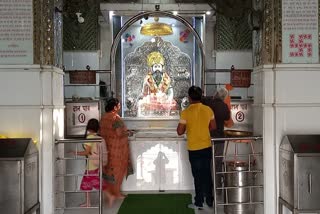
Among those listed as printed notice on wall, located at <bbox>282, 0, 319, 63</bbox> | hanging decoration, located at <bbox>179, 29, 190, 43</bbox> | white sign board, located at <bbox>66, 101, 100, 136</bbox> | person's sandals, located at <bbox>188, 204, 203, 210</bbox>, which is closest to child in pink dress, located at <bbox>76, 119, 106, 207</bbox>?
person's sandals, located at <bbox>188, 204, 203, 210</bbox>

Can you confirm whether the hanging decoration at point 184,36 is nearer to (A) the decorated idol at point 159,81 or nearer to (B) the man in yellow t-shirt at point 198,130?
(A) the decorated idol at point 159,81

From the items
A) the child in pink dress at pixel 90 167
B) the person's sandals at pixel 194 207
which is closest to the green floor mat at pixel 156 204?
the person's sandals at pixel 194 207

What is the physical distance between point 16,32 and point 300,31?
2.87 metres

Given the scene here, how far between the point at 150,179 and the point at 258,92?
2.47 m

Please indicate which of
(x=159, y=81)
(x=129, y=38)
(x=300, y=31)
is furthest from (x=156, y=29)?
(x=300, y=31)

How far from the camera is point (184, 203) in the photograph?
6199mm

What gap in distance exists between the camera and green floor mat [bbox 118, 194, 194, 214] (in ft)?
18.9

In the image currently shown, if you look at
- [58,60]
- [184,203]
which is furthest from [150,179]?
[58,60]

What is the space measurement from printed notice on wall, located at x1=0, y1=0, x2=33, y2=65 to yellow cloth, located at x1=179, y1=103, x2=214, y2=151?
1.93 m

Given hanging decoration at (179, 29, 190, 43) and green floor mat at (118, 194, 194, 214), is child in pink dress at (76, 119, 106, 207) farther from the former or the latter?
hanging decoration at (179, 29, 190, 43)

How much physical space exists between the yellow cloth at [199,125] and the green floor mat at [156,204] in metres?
0.87

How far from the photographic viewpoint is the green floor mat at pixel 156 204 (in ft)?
18.9

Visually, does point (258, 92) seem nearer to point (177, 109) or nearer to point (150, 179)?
point (150, 179)

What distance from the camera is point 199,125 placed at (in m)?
5.49
